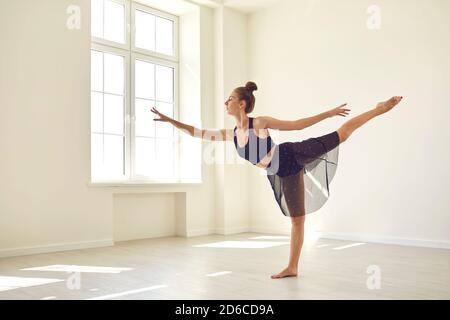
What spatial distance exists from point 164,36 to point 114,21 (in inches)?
30.6

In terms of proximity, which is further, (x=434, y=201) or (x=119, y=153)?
(x=119, y=153)

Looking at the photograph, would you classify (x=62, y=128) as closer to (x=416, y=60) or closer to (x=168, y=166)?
(x=168, y=166)

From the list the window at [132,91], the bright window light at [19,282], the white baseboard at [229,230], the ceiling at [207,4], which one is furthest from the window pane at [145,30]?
the bright window light at [19,282]

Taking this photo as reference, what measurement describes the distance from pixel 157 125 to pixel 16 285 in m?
3.06

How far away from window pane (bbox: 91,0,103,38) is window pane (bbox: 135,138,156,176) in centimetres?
130

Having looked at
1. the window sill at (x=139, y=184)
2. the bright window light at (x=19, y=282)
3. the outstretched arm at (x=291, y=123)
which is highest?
the outstretched arm at (x=291, y=123)

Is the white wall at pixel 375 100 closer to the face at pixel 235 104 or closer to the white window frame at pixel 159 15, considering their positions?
the white window frame at pixel 159 15

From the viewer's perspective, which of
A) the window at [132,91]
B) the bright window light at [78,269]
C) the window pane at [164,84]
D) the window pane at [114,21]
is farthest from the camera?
the window pane at [164,84]

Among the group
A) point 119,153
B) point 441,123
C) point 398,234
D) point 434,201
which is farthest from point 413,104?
point 119,153

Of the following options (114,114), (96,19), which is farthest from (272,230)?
(96,19)

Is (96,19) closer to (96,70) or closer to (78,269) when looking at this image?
(96,70)

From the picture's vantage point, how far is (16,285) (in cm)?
293

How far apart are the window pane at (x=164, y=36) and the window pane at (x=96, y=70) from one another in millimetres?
920

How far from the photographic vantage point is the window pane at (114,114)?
203 inches
